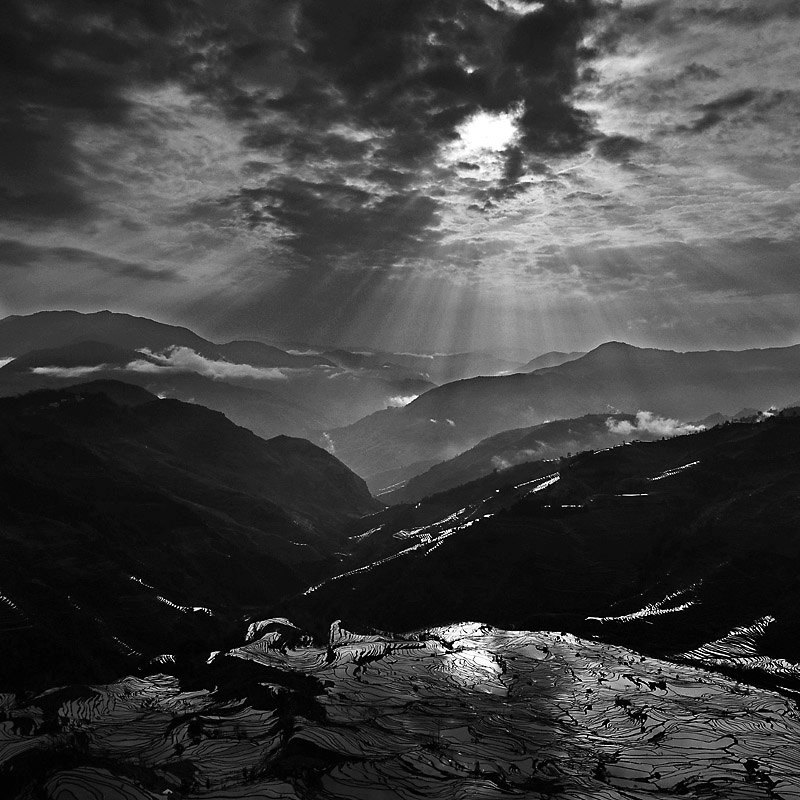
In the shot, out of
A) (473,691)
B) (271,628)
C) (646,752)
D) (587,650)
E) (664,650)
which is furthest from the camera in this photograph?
(271,628)

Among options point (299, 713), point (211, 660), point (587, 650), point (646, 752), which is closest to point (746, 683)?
point (587, 650)

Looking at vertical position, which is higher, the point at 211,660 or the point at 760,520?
the point at 760,520

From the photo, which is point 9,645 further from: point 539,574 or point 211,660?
point 539,574

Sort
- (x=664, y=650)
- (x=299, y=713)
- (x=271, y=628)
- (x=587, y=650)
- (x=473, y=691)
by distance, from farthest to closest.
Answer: (x=271, y=628)
(x=664, y=650)
(x=587, y=650)
(x=473, y=691)
(x=299, y=713)

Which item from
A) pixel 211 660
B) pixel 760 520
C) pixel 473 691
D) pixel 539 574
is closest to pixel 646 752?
pixel 473 691

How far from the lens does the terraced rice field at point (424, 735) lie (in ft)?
194

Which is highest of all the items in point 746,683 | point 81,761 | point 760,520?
point 760,520

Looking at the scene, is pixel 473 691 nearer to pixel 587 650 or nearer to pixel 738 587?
pixel 587 650

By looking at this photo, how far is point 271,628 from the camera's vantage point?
158 metres

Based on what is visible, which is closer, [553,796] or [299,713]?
[553,796]

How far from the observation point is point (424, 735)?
72.8m

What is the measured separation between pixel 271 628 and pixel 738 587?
11714 centimetres

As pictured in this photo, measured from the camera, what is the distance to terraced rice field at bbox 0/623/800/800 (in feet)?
194

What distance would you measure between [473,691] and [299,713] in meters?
27.6
